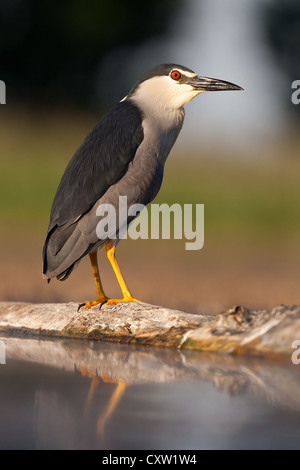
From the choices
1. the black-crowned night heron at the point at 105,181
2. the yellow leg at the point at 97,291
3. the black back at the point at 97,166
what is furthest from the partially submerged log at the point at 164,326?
the black back at the point at 97,166

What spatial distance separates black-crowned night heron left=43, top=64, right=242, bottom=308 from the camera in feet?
14.3

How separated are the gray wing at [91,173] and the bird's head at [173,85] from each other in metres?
0.32

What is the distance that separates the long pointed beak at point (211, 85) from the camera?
4824mm

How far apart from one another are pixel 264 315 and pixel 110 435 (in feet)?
4.63

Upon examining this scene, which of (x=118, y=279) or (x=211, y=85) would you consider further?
(x=211, y=85)

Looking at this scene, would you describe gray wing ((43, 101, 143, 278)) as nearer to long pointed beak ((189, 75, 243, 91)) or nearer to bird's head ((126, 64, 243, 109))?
bird's head ((126, 64, 243, 109))

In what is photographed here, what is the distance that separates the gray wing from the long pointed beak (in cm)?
52

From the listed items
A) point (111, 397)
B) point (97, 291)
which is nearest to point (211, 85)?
point (97, 291)

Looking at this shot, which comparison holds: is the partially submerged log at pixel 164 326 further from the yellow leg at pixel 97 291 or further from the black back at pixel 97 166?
the black back at pixel 97 166

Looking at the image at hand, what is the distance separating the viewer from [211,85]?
15.9ft

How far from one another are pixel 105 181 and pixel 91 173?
0.30ft

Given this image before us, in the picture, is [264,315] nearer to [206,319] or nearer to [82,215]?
[206,319]

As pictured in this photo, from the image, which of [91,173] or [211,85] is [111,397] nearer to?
[91,173]

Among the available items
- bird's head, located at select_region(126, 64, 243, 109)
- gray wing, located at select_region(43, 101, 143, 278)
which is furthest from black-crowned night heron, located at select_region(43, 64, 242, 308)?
bird's head, located at select_region(126, 64, 243, 109)
